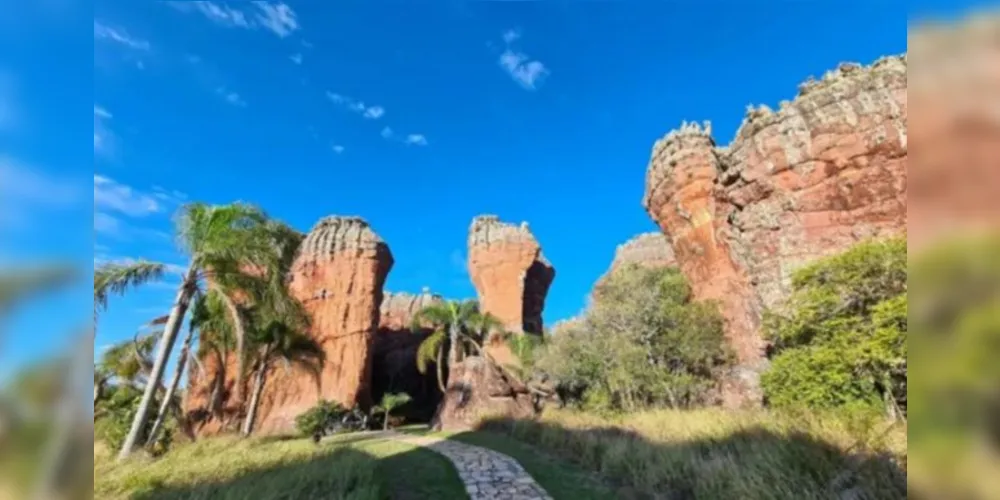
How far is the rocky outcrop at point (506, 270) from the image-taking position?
35.0 meters

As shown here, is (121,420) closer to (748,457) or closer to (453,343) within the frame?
(453,343)

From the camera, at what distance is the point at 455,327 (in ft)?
91.9

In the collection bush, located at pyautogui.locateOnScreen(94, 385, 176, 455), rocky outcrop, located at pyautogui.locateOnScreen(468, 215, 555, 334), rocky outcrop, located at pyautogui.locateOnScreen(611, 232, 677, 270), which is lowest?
bush, located at pyautogui.locateOnScreen(94, 385, 176, 455)

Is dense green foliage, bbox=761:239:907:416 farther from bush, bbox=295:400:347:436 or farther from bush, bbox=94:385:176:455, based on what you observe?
bush, bbox=94:385:176:455

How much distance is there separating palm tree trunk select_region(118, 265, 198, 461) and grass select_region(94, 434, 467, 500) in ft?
3.42

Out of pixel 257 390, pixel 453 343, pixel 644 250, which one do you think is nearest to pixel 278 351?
pixel 257 390

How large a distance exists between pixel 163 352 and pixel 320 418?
35.9 feet

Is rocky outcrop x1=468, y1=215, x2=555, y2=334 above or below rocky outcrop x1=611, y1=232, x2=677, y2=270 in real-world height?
below

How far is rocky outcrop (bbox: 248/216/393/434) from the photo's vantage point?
2783 cm

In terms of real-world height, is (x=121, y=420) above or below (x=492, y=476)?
below

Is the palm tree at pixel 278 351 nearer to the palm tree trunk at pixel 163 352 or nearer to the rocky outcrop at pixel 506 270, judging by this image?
the palm tree trunk at pixel 163 352

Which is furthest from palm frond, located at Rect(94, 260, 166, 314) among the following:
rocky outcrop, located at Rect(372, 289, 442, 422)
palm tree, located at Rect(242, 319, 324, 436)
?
rocky outcrop, located at Rect(372, 289, 442, 422)

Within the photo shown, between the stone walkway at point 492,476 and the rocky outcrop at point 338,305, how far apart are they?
17.2m

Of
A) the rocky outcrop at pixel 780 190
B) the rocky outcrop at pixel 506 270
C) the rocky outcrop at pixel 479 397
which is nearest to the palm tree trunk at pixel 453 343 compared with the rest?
the rocky outcrop at pixel 479 397
